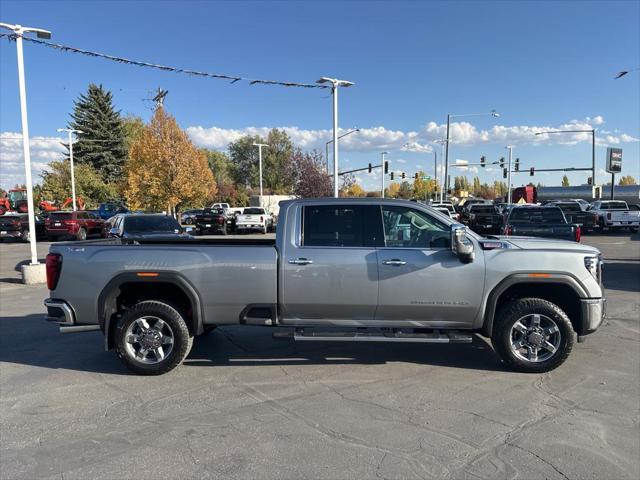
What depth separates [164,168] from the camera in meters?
32.0

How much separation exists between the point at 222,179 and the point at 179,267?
83.0 metres

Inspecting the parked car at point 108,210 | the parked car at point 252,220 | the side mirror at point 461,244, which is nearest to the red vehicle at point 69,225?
the parked car at point 252,220

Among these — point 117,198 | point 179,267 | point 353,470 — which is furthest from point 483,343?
point 117,198

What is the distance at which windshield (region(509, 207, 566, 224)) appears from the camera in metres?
13.8

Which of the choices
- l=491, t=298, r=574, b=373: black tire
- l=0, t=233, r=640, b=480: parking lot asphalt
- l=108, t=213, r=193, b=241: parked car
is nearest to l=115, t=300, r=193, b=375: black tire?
l=0, t=233, r=640, b=480: parking lot asphalt

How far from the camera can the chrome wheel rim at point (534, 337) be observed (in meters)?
5.18

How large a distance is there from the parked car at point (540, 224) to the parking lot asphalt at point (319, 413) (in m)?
6.17

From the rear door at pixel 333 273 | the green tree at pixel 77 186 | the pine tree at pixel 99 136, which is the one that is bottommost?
the rear door at pixel 333 273

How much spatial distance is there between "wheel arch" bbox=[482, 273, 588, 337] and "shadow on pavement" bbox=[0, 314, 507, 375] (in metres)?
0.77

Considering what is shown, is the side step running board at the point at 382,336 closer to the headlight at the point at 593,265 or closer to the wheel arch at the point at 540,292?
the wheel arch at the point at 540,292

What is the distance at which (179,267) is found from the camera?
16.9 feet

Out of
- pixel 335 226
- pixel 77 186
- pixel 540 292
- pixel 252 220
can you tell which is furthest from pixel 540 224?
pixel 77 186

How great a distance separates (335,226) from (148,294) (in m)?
2.26

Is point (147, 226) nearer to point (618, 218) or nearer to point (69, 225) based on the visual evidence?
point (69, 225)
